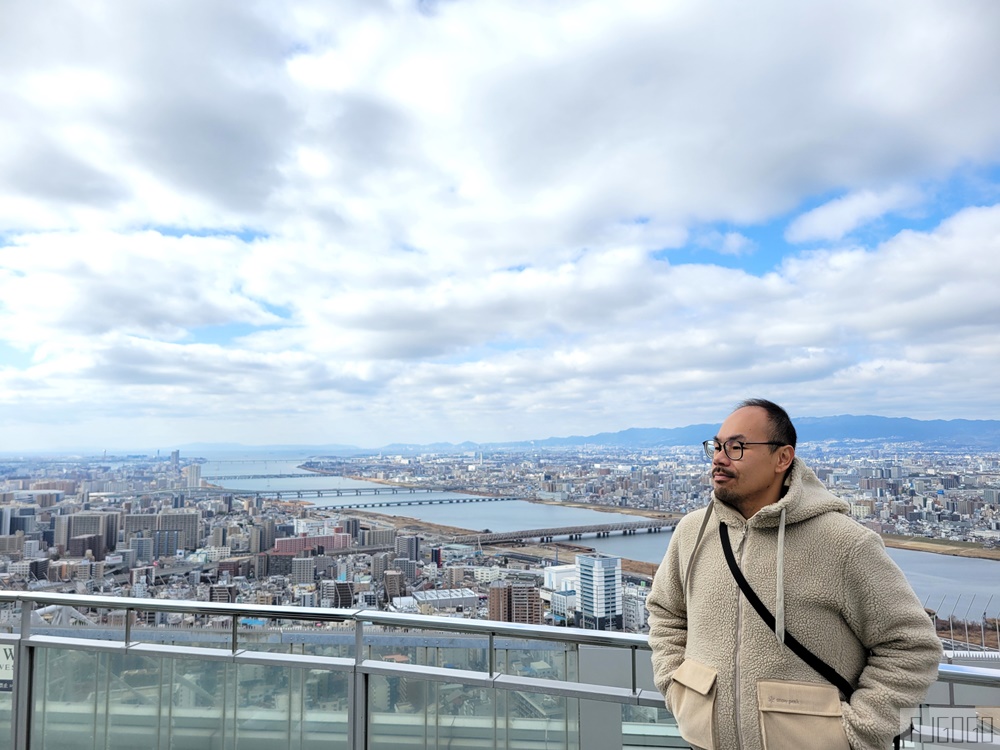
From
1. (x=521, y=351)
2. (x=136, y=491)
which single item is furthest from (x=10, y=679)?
(x=521, y=351)

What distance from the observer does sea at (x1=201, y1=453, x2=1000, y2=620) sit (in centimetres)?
396

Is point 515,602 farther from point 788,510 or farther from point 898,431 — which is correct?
point 898,431

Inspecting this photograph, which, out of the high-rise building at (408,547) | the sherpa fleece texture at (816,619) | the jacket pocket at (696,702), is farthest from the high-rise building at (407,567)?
the sherpa fleece texture at (816,619)

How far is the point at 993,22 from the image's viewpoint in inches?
191

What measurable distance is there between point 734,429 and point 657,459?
20.9ft

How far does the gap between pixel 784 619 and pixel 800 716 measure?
0.18 meters

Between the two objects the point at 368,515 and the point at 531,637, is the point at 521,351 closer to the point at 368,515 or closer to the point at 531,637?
the point at 368,515

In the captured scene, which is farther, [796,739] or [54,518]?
[54,518]

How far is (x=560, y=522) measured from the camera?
7.70m

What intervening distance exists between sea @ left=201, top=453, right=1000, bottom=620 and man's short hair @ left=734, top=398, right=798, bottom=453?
300 mm

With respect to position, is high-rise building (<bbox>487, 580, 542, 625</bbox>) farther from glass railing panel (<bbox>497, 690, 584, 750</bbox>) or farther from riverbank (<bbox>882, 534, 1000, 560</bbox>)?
riverbank (<bbox>882, 534, 1000, 560</bbox>)

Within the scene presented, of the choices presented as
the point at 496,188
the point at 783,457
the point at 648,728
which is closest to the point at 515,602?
the point at 648,728

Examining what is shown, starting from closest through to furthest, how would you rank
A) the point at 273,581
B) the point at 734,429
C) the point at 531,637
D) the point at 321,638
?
the point at 734,429
the point at 531,637
the point at 321,638
the point at 273,581

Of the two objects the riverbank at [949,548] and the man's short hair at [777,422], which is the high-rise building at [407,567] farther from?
the man's short hair at [777,422]
